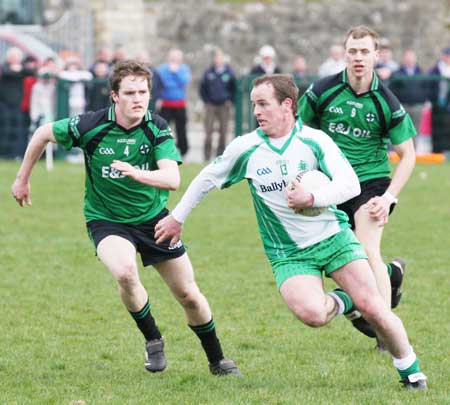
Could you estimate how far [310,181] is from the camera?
22.8 ft

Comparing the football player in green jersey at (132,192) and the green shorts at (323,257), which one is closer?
the green shorts at (323,257)

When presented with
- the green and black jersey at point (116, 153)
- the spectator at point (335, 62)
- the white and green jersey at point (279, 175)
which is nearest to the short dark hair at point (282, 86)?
the white and green jersey at point (279, 175)

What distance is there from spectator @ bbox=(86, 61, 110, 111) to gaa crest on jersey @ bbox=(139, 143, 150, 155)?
14649 mm

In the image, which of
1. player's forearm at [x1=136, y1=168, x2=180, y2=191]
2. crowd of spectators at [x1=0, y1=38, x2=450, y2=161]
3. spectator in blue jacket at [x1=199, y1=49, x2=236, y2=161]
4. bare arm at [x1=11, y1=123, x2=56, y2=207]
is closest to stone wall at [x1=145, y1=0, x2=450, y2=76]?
spectator in blue jacket at [x1=199, y1=49, x2=236, y2=161]

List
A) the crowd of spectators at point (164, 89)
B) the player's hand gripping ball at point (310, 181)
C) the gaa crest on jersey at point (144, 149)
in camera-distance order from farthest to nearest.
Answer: the crowd of spectators at point (164, 89)
the gaa crest on jersey at point (144, 149)
the player's hand gripping ball at point (310, 181)

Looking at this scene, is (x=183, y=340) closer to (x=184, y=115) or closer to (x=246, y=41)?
(x=184, y=115)

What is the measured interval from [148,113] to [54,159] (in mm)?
15168

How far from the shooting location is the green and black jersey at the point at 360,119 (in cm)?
855

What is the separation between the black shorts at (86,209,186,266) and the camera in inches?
305

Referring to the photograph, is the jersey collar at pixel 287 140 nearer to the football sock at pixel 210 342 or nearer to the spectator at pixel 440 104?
the football sock at pixel 210 342

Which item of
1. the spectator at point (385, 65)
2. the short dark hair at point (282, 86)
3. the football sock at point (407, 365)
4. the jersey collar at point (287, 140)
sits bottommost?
the football sock at point (407, 365)

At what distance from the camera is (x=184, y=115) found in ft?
73.7

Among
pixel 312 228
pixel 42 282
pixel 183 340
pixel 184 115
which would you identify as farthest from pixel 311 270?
pixel 184 115

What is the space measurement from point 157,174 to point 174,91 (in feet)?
49.4
